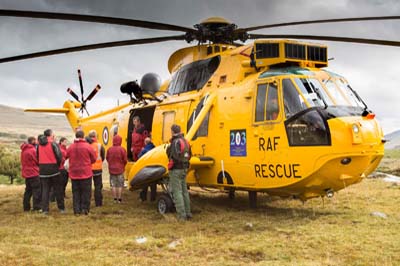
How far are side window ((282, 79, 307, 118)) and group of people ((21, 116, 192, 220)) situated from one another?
218 cm

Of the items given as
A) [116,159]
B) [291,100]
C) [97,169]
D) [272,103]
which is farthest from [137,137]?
[291,100]

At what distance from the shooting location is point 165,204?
32.8ft

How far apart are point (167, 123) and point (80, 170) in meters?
2.64

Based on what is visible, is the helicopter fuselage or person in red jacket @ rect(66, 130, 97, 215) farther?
person in red jacket @ rect(66, 130, 97, 215)

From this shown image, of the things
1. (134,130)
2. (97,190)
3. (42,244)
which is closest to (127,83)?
(134,130)

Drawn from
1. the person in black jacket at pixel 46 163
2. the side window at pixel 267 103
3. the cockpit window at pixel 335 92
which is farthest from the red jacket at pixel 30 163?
the cockpit window at pixel 335 92

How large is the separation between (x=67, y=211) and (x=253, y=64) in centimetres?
552

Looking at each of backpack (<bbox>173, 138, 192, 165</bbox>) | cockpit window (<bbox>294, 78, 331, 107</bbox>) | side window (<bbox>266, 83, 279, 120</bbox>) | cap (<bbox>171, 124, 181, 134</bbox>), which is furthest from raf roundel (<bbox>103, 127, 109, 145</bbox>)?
cockpit window (<bbox>294, 78, 331, 107</bbox>)

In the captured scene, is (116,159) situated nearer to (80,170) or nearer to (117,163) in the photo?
(117,163)

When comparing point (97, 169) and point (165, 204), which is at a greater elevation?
point (97, 169)

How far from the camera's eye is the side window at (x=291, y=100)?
332 inches

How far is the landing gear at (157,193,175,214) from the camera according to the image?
992 centimetres

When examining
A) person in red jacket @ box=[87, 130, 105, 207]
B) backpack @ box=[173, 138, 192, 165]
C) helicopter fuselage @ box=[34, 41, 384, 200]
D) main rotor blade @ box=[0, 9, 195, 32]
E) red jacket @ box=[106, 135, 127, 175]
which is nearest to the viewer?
main rotor blade @ box=[0, 9, 195, 32]

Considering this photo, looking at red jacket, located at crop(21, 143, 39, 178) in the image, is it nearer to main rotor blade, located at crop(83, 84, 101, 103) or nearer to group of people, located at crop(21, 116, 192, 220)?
group of people, located at crop(21, 116, 192, 220)
